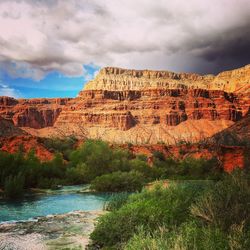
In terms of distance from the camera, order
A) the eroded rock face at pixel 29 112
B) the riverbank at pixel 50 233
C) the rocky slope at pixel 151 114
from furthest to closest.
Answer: the eroded rock face at pixel 29 112
the rocky slope at pixel 151 114
the riverbank at pixel 50 233

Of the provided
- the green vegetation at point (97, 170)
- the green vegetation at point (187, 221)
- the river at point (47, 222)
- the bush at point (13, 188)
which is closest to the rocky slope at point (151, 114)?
the green vegetation at point (97, 170)

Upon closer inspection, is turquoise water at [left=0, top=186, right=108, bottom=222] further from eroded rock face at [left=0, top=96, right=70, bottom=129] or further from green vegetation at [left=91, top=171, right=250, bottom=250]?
eroded rock face at [left=0, top=96, right=70, bottom=129]

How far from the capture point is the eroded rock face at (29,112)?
179 meters

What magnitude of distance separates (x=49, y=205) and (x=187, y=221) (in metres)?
14.7

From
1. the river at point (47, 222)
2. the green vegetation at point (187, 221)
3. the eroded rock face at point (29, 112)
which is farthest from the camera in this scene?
the eroded rock face at point (29, 112)

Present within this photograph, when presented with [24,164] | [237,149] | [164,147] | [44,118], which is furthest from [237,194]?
[44,118]

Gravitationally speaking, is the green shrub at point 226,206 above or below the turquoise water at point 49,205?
above

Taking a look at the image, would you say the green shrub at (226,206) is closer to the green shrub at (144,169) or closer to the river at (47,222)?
the river at (47,222)

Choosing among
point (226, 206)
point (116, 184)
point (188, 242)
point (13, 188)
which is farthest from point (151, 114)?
point (188, 242)

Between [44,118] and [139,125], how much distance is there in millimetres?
47808

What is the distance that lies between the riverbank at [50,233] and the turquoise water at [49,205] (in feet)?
8.99

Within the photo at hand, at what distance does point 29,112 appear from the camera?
602ft

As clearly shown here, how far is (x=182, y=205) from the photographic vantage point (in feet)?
50.9

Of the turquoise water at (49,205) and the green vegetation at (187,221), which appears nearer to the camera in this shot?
the green vegetation at (187,221)
